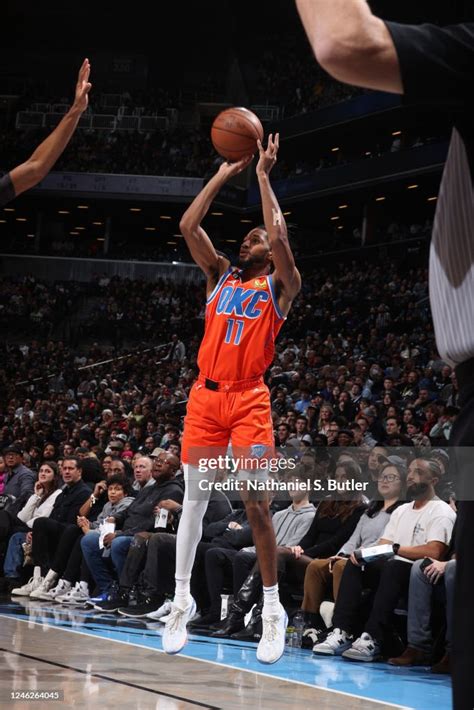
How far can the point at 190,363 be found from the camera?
21.5 metres

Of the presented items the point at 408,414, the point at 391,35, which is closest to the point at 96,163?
the point at 408,414

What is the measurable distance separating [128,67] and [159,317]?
15.5m

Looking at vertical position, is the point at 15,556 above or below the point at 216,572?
below

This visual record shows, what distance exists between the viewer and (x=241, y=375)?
4.97 metres

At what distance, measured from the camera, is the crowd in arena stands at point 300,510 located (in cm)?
618

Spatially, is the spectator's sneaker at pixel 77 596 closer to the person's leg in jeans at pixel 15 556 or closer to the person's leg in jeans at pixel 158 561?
the person's leg in jeans at pixel 158 561

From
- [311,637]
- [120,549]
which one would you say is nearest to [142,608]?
[120,549]

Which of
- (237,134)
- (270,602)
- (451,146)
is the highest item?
Result: (237,134)

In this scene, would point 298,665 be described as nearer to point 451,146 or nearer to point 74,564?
point 74,564

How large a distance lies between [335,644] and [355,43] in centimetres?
549

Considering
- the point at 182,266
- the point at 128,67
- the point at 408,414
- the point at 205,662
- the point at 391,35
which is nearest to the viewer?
the point at 391,35

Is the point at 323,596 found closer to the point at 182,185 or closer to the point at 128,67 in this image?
the point at 182,185

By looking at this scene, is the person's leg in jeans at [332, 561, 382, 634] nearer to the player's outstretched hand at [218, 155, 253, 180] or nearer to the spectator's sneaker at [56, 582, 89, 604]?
the player's outstretched hand at [218, 155, 253, 180]

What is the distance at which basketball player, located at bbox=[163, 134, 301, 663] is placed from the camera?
4828 mm
